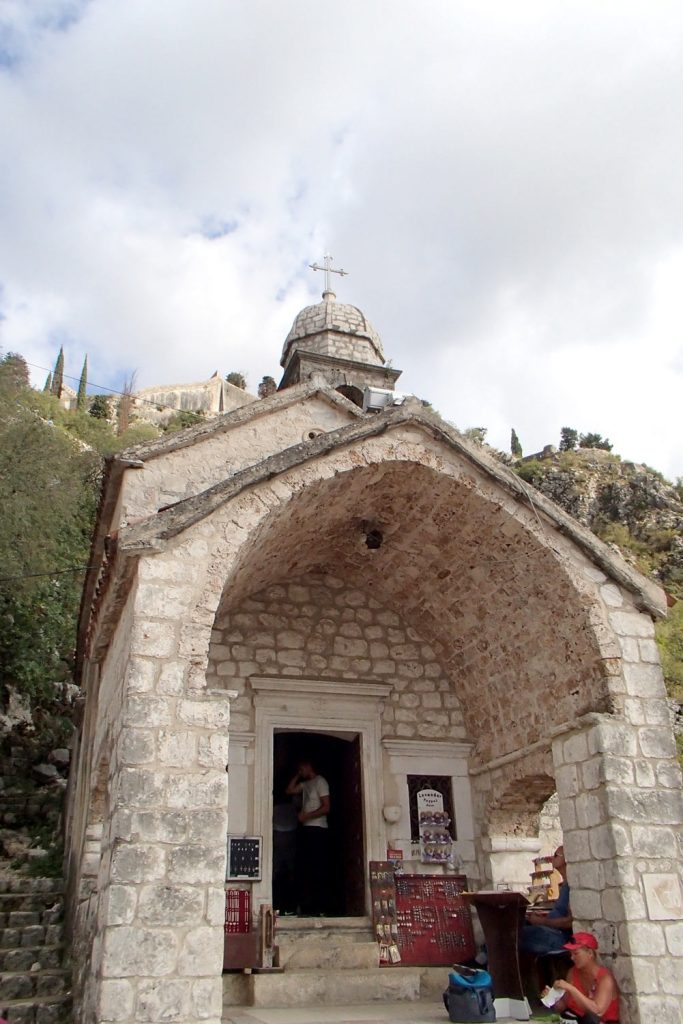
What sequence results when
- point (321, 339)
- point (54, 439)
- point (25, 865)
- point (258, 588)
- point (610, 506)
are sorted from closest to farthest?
1. point (258, 588)
2. point (25, 865)
3. point (321, 339)
4. point (54, 439)
5. point (610, 506)

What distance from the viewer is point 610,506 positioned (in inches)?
1250

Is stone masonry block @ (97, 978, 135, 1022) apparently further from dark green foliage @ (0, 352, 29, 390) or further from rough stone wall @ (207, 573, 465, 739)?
dark green foliage @ (0, 352, 29, 390)

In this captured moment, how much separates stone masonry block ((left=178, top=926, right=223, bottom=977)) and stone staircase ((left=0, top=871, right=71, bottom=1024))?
230cm

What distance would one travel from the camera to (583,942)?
564 centimetres

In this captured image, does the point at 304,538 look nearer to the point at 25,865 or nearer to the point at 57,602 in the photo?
the point at 25,865

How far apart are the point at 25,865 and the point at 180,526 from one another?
697cm

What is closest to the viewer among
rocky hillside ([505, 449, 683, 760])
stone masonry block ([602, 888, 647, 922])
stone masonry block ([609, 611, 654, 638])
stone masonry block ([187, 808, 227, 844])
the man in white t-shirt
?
stone masonry block ([187, 808, 227, 844])

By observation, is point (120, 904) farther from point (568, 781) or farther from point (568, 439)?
point (568, 439)

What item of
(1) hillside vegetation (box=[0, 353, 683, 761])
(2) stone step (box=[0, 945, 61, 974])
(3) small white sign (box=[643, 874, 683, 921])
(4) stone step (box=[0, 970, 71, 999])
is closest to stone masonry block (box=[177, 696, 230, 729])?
(3) small white sign (box=[643, 874, 683, 921])

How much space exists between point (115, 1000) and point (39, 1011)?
2277mm

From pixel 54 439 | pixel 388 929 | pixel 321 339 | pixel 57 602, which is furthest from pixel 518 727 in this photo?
pixel 54 439

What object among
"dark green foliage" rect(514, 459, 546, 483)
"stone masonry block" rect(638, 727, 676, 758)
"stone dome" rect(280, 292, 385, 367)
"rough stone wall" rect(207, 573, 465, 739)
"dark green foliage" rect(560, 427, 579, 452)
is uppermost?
"dark green foliage" rect(560, 427, 579, 452)

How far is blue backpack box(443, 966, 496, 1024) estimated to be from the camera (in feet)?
18.4

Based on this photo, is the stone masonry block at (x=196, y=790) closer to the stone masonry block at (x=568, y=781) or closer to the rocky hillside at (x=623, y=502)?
the stone masonry block at (x=568, y=781)
